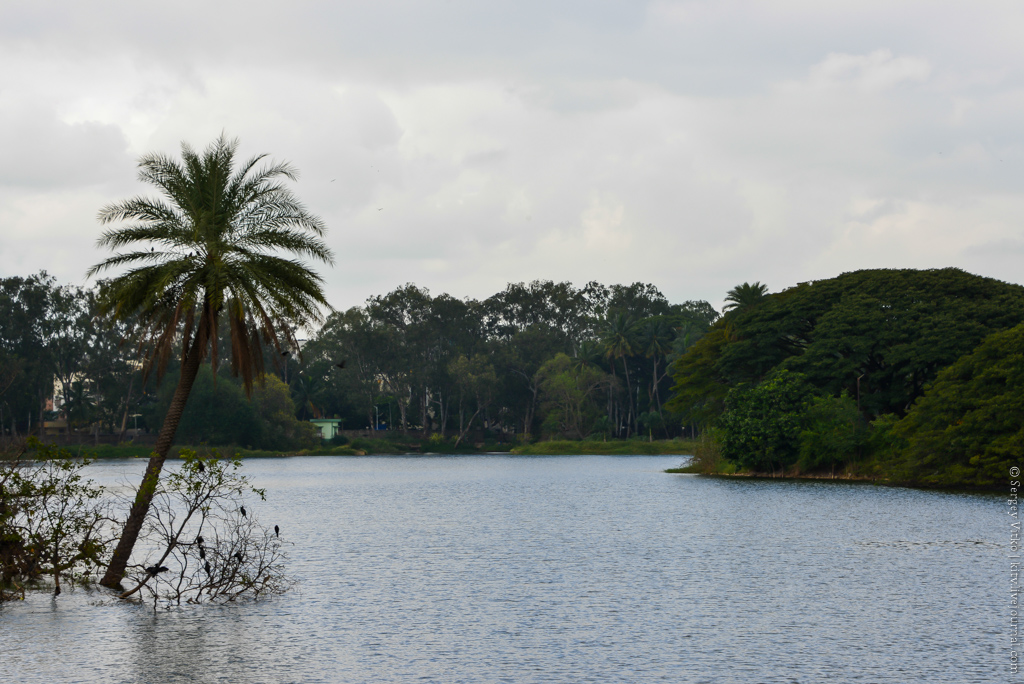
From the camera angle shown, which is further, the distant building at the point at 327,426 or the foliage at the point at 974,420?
the distant building at the point at 327,426

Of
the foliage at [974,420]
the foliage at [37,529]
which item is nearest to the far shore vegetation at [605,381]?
the foliage at [974,420]

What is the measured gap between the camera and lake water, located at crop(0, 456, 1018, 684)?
57.5 feet

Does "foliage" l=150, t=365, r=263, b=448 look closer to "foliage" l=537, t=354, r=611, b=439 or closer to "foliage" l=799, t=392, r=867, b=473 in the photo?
"foliage" l=537, t=354, r=611, b=439

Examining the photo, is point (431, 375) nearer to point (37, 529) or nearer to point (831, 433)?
point (831, 433)

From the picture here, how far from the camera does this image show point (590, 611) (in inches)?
920

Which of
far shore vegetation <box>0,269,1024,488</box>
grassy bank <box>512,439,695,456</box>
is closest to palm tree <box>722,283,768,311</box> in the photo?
far shore vegetation <box>0,269,1024,488</box>

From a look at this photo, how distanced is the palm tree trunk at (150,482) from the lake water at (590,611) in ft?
2.97

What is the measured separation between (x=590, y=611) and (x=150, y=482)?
11289 millimetres

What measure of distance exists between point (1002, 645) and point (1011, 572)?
10.4 m

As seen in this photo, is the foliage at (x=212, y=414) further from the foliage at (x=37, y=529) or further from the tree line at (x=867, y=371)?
the foliage at (x=37, y=529)

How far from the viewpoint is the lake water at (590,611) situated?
1752cm

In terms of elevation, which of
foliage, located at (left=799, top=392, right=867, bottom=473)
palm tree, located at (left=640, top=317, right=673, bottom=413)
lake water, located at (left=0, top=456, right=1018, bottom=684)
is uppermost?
palm tree, located at (left=640, top=317, right=673, bottom=413)

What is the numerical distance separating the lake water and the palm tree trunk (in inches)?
35.6

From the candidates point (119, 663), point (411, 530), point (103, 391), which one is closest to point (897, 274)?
point (411, 530)
